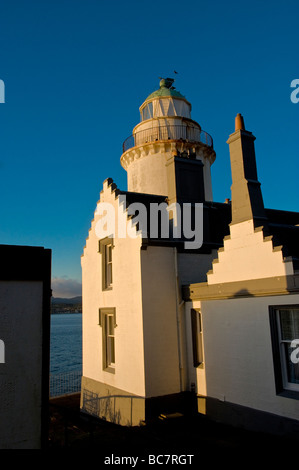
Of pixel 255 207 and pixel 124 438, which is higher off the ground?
pixel 255 207

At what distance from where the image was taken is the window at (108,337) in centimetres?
1573

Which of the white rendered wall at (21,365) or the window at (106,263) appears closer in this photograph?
the white rendered wall at (21,365)

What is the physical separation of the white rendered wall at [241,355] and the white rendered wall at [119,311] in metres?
2.46

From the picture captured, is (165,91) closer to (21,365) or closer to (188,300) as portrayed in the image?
(188,300)

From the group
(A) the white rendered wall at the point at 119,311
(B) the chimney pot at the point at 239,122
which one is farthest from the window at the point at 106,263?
(B) the chimney pot at the point at 239,122

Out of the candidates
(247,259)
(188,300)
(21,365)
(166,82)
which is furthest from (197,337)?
(166,82)

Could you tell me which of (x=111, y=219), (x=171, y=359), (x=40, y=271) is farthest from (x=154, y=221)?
(x=40, y=271)

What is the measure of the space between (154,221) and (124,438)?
8113mm

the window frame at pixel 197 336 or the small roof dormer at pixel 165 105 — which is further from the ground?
the small roof dormer at pixel 165 105

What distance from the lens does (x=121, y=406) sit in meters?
13.9

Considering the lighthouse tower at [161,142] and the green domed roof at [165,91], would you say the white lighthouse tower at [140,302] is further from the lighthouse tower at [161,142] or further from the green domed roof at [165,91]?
the green domed roof at [165,91]

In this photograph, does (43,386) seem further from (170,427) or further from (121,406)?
(121,406)

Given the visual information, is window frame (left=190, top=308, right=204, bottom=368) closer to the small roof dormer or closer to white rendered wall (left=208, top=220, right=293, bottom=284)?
white rendered wall (left=208, top=220, right=293, bottom=284)

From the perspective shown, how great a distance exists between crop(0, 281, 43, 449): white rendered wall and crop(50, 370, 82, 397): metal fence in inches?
946
